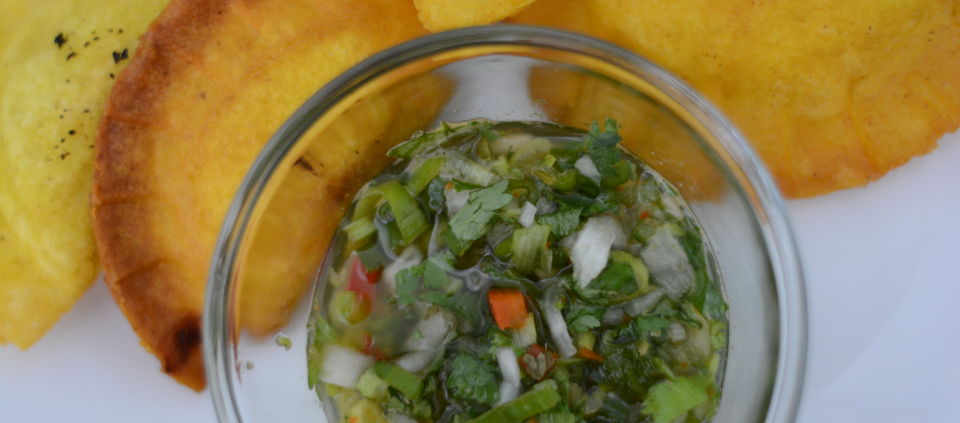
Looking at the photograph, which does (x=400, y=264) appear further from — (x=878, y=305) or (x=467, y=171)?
(x=878, y=305)

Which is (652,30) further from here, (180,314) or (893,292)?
(180,314)

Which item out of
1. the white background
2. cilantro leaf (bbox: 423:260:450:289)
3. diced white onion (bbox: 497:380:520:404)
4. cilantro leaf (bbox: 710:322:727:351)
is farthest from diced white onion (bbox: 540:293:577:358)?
the white background

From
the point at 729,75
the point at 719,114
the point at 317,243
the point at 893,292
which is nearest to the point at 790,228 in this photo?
the point at 719,114

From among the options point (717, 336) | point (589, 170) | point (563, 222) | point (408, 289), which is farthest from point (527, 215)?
point (717, 336)

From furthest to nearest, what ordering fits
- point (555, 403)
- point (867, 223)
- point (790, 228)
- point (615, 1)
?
point (867, 223) → point (615, 1) → point (790, 228) → point (555, 403)

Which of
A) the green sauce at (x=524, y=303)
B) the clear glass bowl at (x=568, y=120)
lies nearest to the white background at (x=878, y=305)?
the clear glass bowl at (x=568, y=120)

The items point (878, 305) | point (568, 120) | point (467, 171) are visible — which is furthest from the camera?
point (878, 305)

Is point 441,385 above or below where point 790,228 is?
below

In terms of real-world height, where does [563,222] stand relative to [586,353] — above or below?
above

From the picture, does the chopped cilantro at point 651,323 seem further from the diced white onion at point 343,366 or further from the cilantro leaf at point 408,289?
the diced white onion at point 343,366
